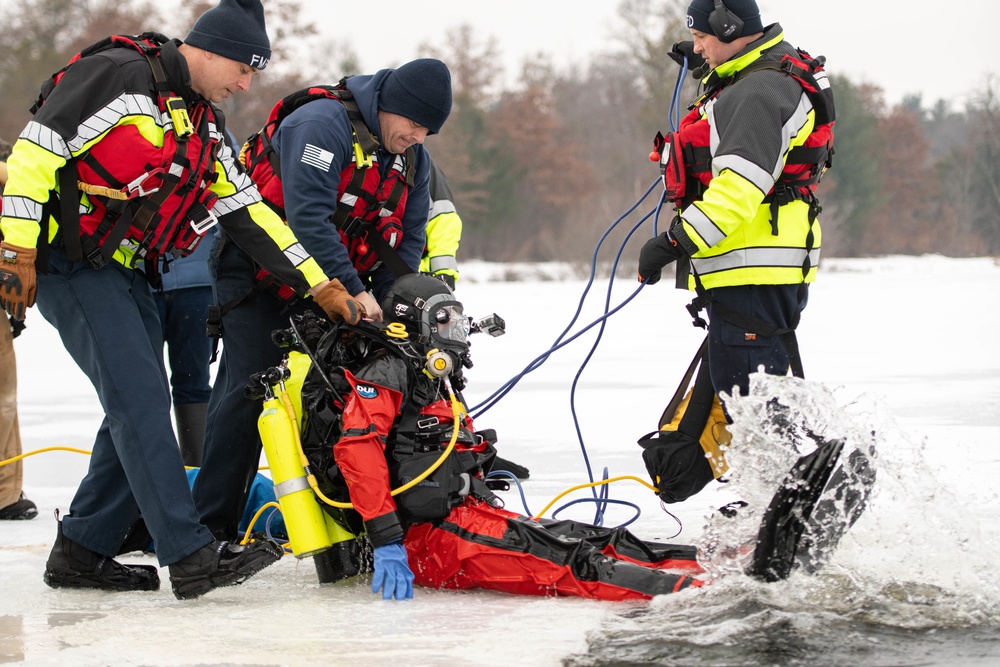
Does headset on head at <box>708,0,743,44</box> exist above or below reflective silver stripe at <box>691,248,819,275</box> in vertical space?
above

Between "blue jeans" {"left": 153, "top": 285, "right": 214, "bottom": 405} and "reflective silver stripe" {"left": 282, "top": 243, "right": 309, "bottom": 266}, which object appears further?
"blue jeans" {"left": 153, "top": 285, "right": 214, "bottom": 405}

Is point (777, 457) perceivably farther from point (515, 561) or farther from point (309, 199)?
point (309, 199)

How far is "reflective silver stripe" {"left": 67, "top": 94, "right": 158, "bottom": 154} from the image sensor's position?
3.03m

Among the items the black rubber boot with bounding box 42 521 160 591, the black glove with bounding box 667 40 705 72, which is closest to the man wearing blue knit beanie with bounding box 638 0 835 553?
the black glove with bounding box 667 40 705 72

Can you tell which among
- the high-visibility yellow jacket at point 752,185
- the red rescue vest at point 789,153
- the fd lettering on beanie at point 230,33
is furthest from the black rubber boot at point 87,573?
the red rescue vest at point 789,153

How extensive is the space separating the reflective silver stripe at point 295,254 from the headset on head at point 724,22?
60.9 inches

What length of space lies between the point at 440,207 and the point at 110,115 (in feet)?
7.35

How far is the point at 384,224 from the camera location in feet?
12.9

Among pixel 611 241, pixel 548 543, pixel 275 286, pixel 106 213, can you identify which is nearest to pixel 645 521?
pixel 548 543

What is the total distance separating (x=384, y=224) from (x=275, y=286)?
1.64 feet

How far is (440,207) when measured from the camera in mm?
5133

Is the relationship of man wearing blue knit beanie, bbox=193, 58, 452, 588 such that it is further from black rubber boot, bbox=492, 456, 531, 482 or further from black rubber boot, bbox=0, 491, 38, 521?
black rubber boot, bbox=492, 456, 531, 482

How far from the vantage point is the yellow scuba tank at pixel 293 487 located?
126 inches

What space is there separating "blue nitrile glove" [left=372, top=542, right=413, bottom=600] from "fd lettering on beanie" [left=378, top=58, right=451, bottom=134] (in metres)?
1.52
